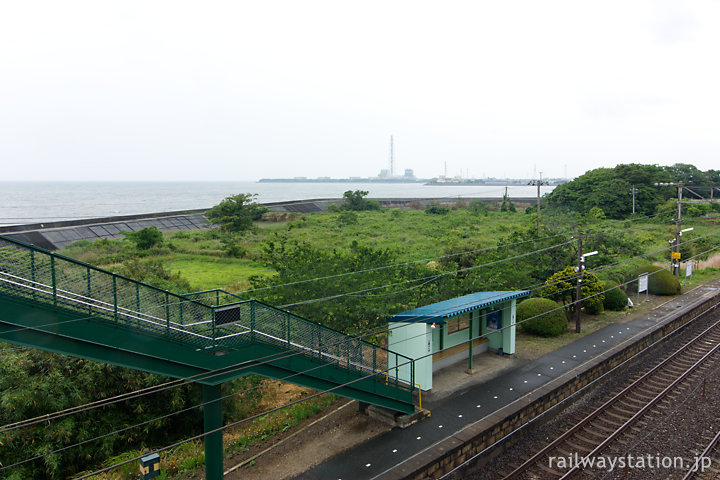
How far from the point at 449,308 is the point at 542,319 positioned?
263 inches

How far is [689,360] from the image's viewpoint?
56.8 ft

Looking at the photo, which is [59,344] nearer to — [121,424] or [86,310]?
[86,310]

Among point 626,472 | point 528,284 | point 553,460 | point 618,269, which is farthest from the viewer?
point 618,269

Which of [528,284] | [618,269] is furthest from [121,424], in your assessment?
[618,269]

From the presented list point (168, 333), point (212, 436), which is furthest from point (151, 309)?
point (212, 436)

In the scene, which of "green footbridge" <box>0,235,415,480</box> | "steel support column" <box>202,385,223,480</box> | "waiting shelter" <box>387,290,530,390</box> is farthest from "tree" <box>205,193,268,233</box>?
"steel support column" <box>202,385,223,480</box>

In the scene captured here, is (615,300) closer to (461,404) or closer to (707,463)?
(707,463)

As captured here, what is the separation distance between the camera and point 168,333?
8359 millimetres

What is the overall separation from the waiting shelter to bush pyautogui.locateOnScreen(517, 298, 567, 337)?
285 cm

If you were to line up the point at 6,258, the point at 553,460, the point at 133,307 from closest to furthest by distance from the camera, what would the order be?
1. the point at 6,258
2. the point at 133,307
3. the point at 553,460

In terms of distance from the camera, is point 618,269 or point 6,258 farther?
point 618,269

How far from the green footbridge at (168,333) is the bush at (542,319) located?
8.96 metres

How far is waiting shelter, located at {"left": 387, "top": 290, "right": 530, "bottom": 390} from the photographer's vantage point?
1302 cm

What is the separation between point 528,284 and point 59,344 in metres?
18.2
